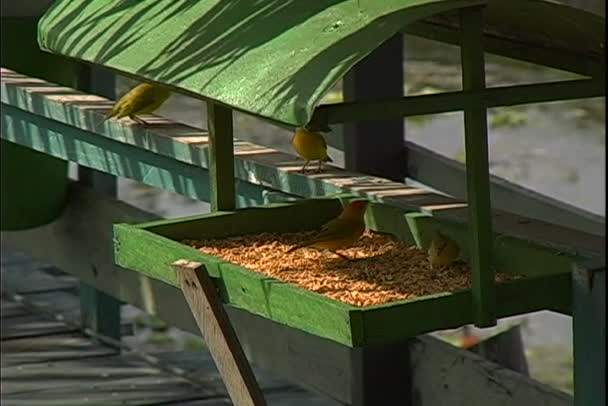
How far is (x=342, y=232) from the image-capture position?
9.82 ft

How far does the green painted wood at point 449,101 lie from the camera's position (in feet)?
8.25

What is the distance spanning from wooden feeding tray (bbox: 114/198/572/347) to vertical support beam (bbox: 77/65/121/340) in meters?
2.33

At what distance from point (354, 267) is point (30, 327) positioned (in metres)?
3.20

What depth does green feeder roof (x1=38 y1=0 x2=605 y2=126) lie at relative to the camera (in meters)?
2.50

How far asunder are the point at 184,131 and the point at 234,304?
1276 mm

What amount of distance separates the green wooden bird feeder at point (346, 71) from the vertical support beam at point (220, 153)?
10.2 inches

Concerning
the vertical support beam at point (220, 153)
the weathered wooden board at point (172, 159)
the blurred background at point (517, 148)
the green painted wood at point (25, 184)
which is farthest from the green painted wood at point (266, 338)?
the blurred background at point (517, 148)

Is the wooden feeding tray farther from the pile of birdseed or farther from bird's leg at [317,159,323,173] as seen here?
bird's leg at [317,159,323,173]

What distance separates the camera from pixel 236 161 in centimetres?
379

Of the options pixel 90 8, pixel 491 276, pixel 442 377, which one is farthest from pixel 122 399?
pixel 491 276

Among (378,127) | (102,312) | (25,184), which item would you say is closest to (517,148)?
(102,312)

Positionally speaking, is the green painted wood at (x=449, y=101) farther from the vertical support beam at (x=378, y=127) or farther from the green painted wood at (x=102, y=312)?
the green painted wood at (x=102, y=312)

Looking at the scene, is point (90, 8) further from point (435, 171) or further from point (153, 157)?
point (435, 171)

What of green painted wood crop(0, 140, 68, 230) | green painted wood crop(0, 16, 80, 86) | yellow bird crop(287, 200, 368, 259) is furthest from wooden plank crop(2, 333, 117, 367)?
yellow bird crop(287, 200, 368, 259)
